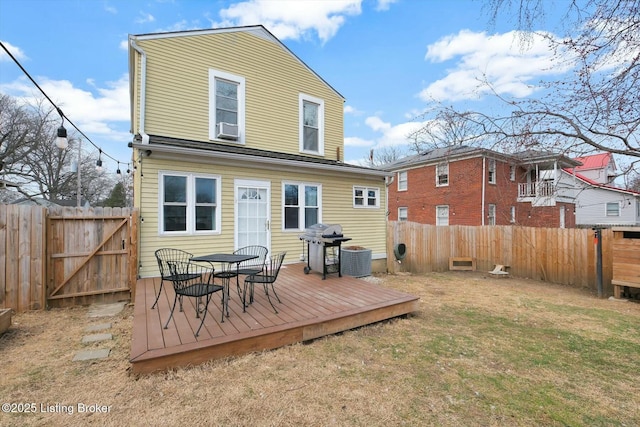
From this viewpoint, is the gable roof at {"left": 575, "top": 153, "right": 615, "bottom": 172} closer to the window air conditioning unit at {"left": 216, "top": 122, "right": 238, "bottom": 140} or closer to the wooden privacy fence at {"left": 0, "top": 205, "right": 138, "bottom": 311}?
the window air conditioning unit at {"left": 216, "top": 122, "right": 238, "bottom": 140}

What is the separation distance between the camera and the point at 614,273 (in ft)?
22.7

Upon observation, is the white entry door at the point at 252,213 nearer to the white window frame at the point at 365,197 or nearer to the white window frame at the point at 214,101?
the white window frame at the point at 214,101

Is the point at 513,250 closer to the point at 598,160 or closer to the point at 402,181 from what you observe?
the point at 402,181

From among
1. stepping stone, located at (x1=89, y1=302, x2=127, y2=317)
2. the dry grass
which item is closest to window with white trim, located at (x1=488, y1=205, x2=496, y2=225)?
the dry grass

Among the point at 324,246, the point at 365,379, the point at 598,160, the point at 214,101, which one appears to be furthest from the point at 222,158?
the point at 598,160

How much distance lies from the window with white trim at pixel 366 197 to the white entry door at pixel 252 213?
3.14m

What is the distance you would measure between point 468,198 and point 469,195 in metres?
0.18

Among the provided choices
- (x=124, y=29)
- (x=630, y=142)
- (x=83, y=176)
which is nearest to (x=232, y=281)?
(x=630, y=142)

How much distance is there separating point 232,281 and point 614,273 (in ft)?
29.6

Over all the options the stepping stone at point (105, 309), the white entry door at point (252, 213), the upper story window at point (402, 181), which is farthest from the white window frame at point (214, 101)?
the upper story window at point (402, 181)

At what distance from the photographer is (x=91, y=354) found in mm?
3617

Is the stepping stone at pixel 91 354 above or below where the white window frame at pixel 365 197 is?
below

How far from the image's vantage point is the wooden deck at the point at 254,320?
319 cm

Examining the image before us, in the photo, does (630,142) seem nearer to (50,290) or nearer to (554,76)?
(554,76)
